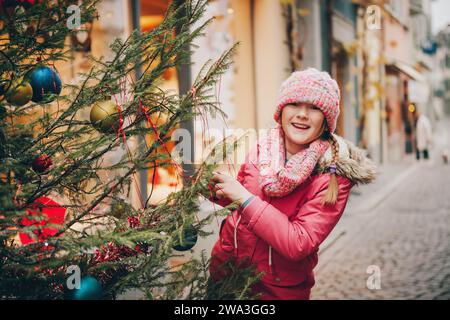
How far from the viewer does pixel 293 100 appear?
1.86m

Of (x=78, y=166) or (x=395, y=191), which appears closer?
(x=78, y=166)

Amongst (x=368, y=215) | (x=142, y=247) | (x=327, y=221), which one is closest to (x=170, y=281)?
(x=142, y=247)

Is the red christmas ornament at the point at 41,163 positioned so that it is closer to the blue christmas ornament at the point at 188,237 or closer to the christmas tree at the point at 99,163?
the christmas tree at the point at 99,163

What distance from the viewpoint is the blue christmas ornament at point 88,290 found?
141 cm

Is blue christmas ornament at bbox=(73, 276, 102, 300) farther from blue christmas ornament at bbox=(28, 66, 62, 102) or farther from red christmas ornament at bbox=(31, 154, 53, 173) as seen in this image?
blue christmas ornament at bbox=(28, 66, 62, 102)

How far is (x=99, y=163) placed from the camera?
67.4 inches

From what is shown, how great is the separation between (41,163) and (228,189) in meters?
0.57

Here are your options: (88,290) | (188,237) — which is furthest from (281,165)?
(88,290)

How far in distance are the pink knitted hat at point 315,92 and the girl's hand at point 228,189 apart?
41 centimetres

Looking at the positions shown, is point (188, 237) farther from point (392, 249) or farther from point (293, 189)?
point (392, 249)

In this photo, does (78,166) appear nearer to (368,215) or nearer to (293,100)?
(293,100)

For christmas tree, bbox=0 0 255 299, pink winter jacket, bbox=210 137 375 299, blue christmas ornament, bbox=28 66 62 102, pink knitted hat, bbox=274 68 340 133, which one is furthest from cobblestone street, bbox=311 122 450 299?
blue christmas ornament, bbox=28 66 62 102
